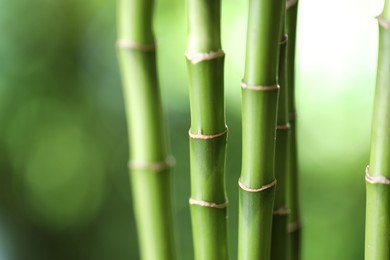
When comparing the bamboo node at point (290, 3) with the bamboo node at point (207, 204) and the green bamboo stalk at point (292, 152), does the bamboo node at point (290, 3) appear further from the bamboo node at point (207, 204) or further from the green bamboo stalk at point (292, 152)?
the bamboo node at point (207, 204)

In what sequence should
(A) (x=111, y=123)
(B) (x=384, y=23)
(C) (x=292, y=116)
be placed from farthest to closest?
1. (A) (x=111, y=123)
2. (C) (x=292, y=116)
3. (B) (x=384, y=23)

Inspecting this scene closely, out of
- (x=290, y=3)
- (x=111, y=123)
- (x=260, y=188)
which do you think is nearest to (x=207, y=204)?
(x=260, y=188)

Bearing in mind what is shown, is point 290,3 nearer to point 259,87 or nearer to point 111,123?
point 259,87

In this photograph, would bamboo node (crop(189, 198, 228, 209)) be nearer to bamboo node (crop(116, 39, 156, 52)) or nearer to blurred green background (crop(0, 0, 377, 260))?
bamboo node (crop(116, 39, 156, 52))

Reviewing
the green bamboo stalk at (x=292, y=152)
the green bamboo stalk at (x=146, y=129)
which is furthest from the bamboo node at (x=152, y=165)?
the green bamboo stalk at (x=292, y=152)

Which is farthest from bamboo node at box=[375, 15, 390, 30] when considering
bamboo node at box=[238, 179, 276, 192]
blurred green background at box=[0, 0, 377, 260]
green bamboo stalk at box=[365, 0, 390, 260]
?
blurred green background at box=[0, 0, 377, 260]

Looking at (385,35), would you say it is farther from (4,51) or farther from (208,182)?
(4,51)
